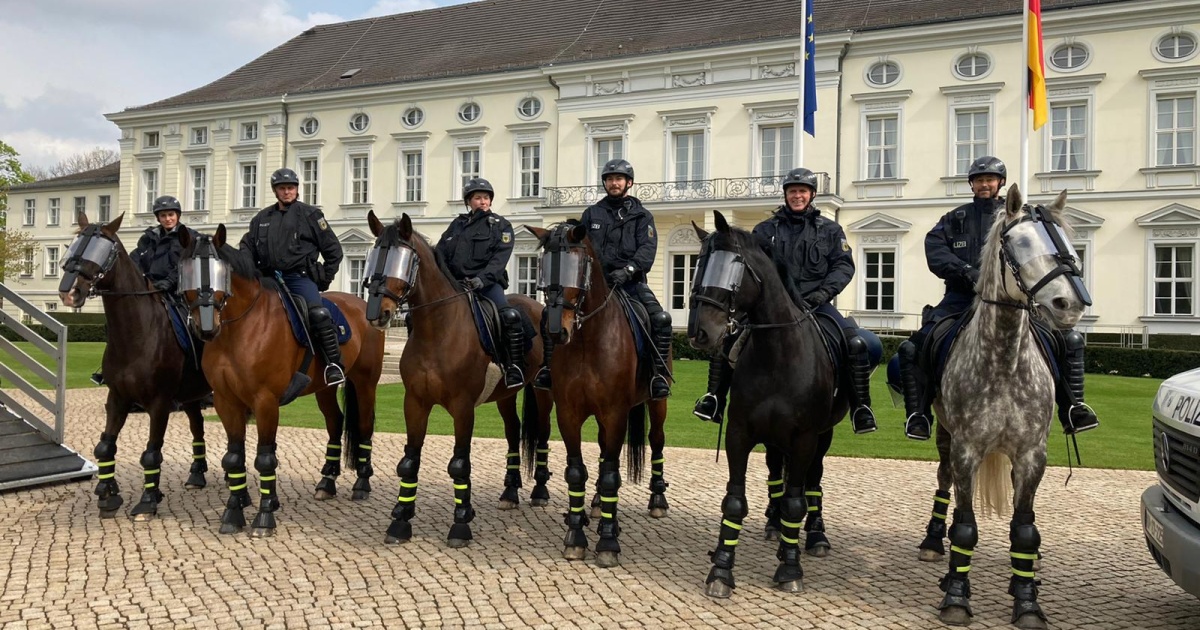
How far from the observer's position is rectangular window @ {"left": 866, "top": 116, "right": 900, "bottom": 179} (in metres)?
28.9

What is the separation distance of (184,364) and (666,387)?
4.14 meters

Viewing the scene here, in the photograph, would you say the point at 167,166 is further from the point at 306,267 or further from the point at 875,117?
the point at 306,267

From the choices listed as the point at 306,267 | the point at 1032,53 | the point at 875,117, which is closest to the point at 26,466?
the point at 306,267

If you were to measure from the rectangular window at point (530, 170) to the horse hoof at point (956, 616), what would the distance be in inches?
1190

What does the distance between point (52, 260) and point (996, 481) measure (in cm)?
5032

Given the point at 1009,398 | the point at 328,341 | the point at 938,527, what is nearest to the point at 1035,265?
the point at 1009,398

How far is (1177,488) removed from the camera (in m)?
4.43

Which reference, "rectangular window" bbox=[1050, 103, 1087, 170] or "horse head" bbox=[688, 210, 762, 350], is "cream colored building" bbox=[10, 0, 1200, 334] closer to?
"rectangular window" bbox=[1050, 103, 1087, 170]

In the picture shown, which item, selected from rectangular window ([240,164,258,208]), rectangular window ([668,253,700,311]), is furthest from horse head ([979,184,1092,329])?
rectangular window ([240,164,258,208])

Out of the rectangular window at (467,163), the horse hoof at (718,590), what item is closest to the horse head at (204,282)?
the horse hoof at (718,590)

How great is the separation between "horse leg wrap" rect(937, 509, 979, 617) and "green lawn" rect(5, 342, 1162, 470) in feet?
20.1

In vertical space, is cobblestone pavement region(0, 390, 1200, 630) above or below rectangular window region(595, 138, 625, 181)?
below

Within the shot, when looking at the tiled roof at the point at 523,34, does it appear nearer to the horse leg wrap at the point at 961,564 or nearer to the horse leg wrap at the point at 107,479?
the horse leg wrap at the point at 961,564

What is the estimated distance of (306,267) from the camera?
7.61 metres
